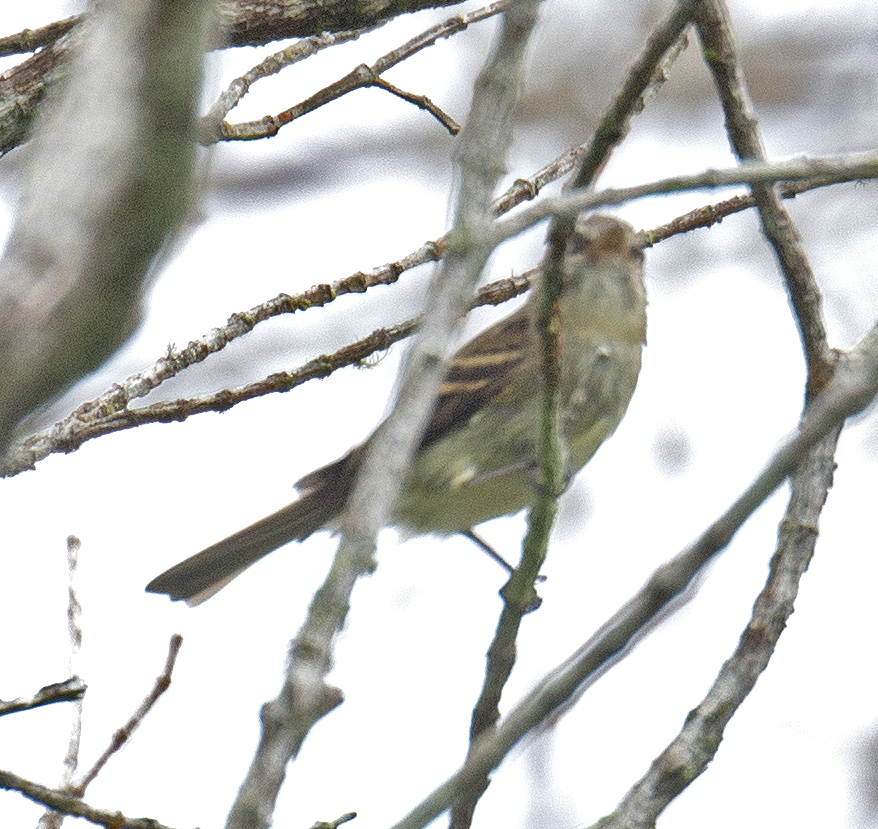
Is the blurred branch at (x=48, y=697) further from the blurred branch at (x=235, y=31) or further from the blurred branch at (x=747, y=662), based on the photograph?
the blurred branch at (x=235, y=31)

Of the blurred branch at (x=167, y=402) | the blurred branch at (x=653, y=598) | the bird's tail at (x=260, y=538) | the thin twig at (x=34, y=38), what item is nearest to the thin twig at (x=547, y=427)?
the blurred branch at (x=653, y=598)

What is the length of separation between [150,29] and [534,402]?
3540mm

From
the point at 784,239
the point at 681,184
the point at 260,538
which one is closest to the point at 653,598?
the point at 681,184

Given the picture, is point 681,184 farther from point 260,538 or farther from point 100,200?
point 260,538

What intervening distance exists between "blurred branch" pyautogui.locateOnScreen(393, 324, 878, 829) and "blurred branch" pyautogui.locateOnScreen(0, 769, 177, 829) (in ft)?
3.49

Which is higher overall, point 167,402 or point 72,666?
point 167,402

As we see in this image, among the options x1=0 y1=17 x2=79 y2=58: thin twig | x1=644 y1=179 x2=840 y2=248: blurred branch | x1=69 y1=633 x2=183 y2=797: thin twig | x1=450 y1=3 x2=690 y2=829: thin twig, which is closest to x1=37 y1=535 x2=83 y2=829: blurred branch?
x1=69 y1=633 x2=183 y2=797: thin twig

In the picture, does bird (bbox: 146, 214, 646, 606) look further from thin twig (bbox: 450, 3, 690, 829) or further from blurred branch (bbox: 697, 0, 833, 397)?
thin twig (bbox: 450, 3, 690, 829)

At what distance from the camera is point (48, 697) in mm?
2328

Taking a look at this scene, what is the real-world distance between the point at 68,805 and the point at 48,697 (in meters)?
0.19

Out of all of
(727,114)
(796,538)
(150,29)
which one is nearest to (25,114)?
(727,114)

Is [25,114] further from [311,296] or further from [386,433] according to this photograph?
[386,433]

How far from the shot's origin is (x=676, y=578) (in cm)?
155

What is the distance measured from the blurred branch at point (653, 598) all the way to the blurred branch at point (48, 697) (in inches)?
40.7
